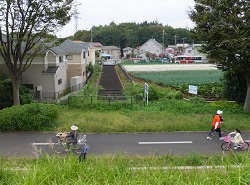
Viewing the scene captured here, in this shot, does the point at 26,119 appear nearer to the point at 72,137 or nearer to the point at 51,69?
the point at 72,137

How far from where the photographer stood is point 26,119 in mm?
12891

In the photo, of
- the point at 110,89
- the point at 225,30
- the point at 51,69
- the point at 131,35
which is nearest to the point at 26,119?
the point at 51,69

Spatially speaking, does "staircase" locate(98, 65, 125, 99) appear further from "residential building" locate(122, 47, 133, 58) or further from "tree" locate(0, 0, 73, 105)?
"residential building" locate(122, 47, 133, 58)

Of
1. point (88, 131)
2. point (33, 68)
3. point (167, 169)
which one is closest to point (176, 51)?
point (33, 68)

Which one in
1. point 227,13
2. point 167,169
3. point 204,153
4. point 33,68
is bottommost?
point 204,153

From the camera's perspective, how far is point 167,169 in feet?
16.2

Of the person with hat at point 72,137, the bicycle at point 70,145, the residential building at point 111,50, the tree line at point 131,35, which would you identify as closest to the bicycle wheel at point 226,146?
the bicycle at point 70,145

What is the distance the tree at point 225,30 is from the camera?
13.2 metres

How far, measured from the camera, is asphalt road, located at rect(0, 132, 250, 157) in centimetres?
1027

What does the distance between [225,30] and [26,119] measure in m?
11.8

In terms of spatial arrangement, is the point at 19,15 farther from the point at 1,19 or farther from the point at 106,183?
the point at 106,183

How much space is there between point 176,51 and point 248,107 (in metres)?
96.7

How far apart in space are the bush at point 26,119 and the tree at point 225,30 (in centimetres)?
1000

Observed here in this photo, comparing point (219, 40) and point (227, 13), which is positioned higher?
point (227, 13)
